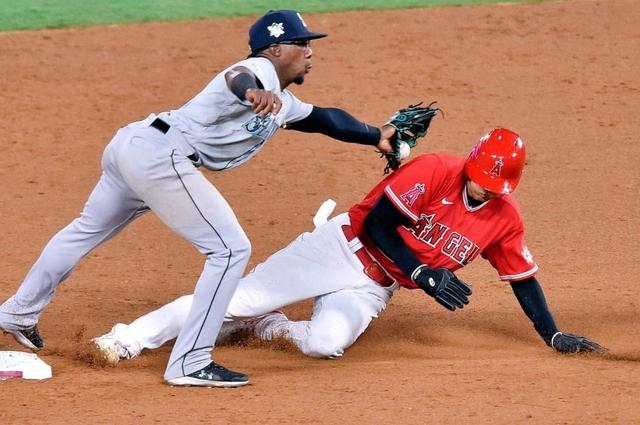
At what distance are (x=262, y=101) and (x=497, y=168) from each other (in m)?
1.35

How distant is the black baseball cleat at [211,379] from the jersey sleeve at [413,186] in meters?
1.18

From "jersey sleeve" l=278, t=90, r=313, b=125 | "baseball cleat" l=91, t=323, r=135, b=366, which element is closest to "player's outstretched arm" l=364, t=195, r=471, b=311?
"jersey sleeve" l=278, t=90, r=313, b=125

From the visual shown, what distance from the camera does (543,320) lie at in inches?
243

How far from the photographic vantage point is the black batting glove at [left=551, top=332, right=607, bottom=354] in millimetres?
6082

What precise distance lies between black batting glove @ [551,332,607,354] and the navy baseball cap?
1.99m

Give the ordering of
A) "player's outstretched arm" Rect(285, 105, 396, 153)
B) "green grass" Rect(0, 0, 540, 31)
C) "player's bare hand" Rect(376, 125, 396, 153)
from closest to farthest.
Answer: "player's outstretched arm" Rect(285, 105, 396, 153), "player's bare hand" Rect(376, 125, 396, 153), "green grass" Rect(0, 0, 540, 31)

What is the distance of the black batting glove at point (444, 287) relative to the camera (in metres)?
5.86

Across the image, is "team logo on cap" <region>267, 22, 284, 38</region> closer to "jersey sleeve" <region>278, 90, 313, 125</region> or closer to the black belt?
"jersey sleeve" <region>278, 90, 313, 125</region>

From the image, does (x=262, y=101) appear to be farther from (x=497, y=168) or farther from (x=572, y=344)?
(x=572, y=344)

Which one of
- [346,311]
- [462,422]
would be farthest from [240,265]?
[462,422]

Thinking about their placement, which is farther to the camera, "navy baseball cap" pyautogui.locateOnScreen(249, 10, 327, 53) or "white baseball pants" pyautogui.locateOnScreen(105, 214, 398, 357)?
"white baseball pants" pyautogui.locateOnScreen(105, 214, 398, 357)

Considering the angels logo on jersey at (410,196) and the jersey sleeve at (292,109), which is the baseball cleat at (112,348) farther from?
the angels logo on jersey at (410,196)

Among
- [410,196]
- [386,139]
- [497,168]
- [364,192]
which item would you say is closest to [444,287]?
[410,196]

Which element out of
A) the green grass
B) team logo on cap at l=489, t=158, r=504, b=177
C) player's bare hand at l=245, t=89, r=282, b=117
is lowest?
the green grass
